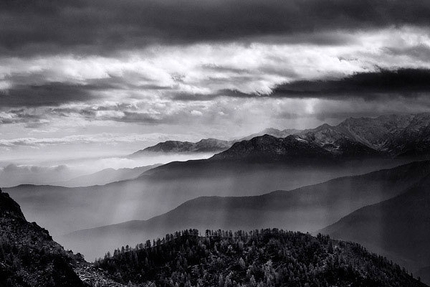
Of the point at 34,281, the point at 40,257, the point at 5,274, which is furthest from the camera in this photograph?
the point at 40,257

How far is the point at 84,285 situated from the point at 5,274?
38.1m

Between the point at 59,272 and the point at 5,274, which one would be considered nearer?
the point at 5,274

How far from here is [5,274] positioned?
16762cm

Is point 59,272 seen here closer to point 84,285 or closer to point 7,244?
point 84,285

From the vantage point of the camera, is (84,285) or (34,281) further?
(84,285)

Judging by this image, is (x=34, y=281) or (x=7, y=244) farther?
(x=7, y=244)

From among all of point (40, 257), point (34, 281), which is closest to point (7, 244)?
point (40, 257)

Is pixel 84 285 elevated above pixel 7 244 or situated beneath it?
situated beneath

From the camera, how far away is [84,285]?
199 m

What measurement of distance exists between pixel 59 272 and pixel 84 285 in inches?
504

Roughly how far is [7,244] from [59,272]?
24815mm

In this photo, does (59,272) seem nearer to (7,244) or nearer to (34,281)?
(34,281)

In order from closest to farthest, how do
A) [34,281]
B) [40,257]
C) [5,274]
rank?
[5,274]
[34,281]
[40,257]

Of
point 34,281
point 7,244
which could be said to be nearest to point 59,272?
point 34,281
